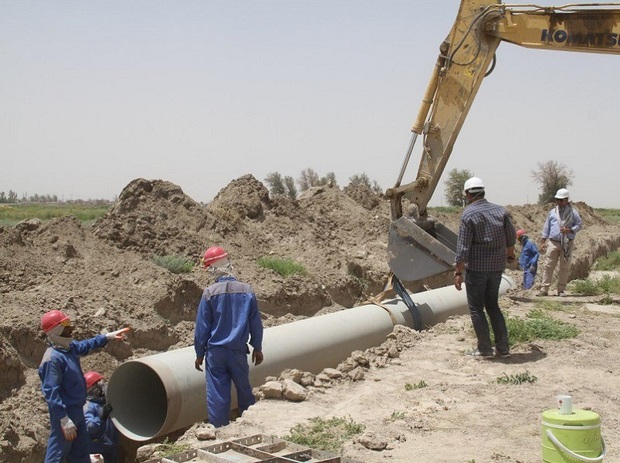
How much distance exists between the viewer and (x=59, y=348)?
7012 millimetres

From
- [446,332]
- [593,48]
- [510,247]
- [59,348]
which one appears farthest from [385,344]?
[593,48]

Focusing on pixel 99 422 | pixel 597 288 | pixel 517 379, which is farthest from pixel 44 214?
pixel 517 379

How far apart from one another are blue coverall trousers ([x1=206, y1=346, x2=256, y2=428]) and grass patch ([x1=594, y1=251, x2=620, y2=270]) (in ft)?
51.4

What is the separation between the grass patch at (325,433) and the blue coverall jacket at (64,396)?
1864mm

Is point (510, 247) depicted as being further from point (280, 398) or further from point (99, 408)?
point (99, 408)

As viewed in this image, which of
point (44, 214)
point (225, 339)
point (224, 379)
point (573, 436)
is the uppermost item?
point (44, 214)

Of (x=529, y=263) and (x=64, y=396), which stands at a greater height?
(x=529, y=263)

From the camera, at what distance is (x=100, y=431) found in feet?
26.0

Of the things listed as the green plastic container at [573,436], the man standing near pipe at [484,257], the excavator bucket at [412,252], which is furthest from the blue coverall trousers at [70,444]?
the excavator bucket at [412,252]

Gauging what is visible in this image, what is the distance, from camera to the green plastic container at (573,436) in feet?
15.0

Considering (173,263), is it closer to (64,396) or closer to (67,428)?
(64,396)

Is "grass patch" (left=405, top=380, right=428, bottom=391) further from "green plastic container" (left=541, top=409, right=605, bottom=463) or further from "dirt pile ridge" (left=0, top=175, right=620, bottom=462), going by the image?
"green plastic container" (left=541, top=409, right=605, bottom=463)

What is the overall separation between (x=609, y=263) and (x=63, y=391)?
56.9ft

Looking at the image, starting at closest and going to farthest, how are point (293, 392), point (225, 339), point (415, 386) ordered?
point (225, 339), point (293, 392), point (415, 386)
